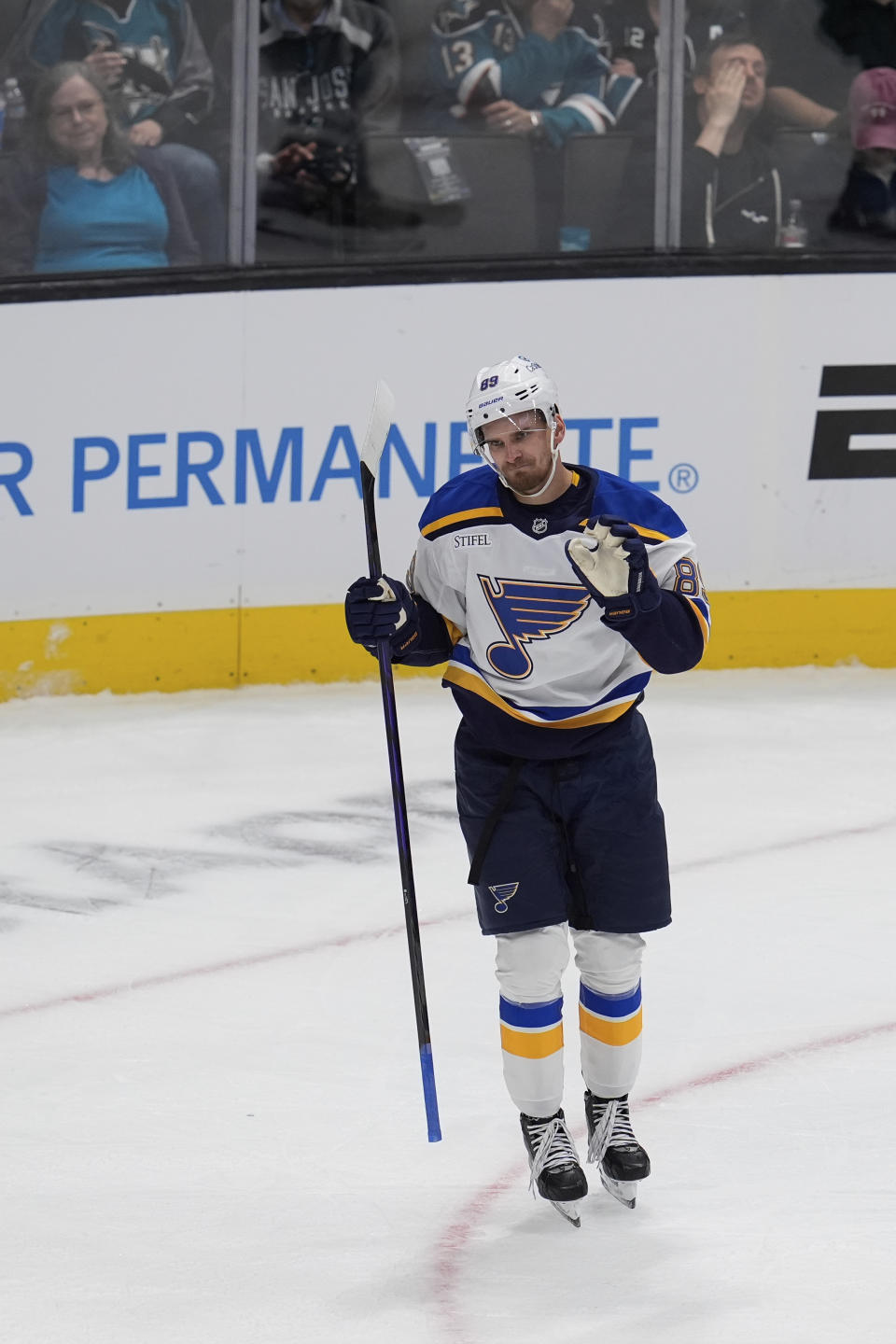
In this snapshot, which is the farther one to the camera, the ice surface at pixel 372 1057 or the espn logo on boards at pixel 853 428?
the espn logo on boards at pixel 853 428

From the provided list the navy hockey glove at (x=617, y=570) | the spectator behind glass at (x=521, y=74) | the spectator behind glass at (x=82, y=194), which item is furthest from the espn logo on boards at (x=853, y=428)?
the navy hockey glove at (x=617, y=570)

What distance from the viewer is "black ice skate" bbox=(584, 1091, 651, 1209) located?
2953 mm

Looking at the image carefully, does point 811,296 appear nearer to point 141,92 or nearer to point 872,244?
point 872,244

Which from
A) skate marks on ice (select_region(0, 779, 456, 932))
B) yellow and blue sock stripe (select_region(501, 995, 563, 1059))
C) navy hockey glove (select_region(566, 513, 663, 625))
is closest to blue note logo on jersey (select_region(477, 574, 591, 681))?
navy hockey glove (select_region(566, 513, 663, 625))

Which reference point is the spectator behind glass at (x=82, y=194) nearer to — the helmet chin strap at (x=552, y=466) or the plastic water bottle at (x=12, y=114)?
the plastic water bottle at (x=12, y=114)

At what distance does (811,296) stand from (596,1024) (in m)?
3.82

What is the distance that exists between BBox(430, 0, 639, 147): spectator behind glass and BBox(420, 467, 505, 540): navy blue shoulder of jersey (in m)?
3.35

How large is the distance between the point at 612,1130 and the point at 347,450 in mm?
3406

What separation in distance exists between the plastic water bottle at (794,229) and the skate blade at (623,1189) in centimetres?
402

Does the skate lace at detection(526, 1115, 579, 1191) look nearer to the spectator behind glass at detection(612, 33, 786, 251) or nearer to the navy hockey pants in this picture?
the navy hockey pants

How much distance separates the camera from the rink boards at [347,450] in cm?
589

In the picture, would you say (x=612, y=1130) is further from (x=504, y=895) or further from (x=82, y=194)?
(x=82, y=194)

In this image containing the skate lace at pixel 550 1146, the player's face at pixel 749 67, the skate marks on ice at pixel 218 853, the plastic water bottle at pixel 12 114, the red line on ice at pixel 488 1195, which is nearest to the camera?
the red line on ice at pixel 488 1195

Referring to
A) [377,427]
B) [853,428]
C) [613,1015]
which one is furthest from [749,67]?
[613,1015]
